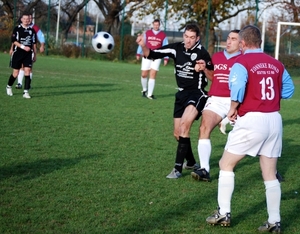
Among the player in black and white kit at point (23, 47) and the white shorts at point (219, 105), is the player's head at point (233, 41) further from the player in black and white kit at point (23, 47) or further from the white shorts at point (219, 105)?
the player in black and white kit at point (23, 47)

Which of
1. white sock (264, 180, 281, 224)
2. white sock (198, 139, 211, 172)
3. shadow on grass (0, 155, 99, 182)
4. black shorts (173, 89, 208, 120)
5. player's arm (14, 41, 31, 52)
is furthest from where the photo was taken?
player's arm (14, 41, 31, 52)

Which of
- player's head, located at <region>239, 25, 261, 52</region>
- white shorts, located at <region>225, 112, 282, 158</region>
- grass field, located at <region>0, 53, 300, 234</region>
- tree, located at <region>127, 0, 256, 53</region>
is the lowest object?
grass field, located at <region>0, 53, 300, 234</region>

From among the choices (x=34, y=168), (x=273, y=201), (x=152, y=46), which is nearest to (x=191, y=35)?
Answer: (x=34, y=168)

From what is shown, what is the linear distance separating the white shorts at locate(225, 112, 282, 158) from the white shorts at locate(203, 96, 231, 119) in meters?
2.28

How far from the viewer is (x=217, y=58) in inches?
315

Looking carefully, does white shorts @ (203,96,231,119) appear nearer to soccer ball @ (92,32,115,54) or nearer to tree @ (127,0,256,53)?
soccer ball @ (92,32,115,54)

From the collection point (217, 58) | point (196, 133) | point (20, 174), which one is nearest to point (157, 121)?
point (196, 133)

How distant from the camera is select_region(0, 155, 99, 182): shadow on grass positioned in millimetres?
7051

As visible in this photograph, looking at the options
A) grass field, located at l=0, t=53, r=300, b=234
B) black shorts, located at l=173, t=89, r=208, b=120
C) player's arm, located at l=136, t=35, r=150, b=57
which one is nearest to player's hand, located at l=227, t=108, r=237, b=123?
grass field, located at l=0, t=53, r=300, b=234

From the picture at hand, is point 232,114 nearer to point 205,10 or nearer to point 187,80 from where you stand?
point 187,80

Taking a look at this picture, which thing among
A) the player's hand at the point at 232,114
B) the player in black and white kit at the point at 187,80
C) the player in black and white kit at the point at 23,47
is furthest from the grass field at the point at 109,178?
the player in black and white kit at the point at 23,47

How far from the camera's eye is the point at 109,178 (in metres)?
7.21

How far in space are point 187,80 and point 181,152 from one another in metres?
0.96

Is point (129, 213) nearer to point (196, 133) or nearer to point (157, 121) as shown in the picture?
point (196, 133)
